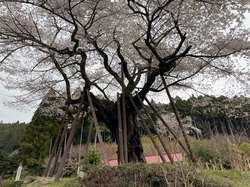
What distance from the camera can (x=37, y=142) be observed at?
15.6 m

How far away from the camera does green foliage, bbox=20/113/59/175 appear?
14852 mm

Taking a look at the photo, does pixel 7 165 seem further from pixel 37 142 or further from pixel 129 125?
pixel 129 125

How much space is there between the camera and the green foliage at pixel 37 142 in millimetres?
14852

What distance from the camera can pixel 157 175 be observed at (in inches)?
113

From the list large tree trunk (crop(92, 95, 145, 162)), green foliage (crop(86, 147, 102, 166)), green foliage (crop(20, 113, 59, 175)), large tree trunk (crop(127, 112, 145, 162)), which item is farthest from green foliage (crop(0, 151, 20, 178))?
large tree trunk (crop(127, 112, 145, 162))

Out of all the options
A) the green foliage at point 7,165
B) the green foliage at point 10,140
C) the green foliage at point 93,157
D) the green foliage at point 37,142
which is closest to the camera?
the green foliage at point 93,157

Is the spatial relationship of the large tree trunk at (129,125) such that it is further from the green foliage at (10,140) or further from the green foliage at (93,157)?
the green foliage at (10,140)

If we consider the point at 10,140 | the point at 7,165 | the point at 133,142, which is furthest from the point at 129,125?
the point at 10,140

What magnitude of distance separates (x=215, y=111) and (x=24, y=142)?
13.7 meters

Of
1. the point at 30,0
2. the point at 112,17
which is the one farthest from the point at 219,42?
the point at 30,0

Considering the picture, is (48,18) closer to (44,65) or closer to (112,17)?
(112,17)

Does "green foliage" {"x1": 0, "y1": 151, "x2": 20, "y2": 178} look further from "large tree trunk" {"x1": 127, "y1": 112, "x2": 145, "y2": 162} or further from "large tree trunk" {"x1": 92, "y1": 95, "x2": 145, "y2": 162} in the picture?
"large tree trunk" {"x1": 127, "y1": 112, "x2": 145, "y2": 162}

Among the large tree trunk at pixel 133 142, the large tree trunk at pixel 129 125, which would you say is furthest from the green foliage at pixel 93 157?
the large tree trunk at pixel 133 142

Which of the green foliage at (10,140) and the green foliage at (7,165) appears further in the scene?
the green foliage at (10,140)
